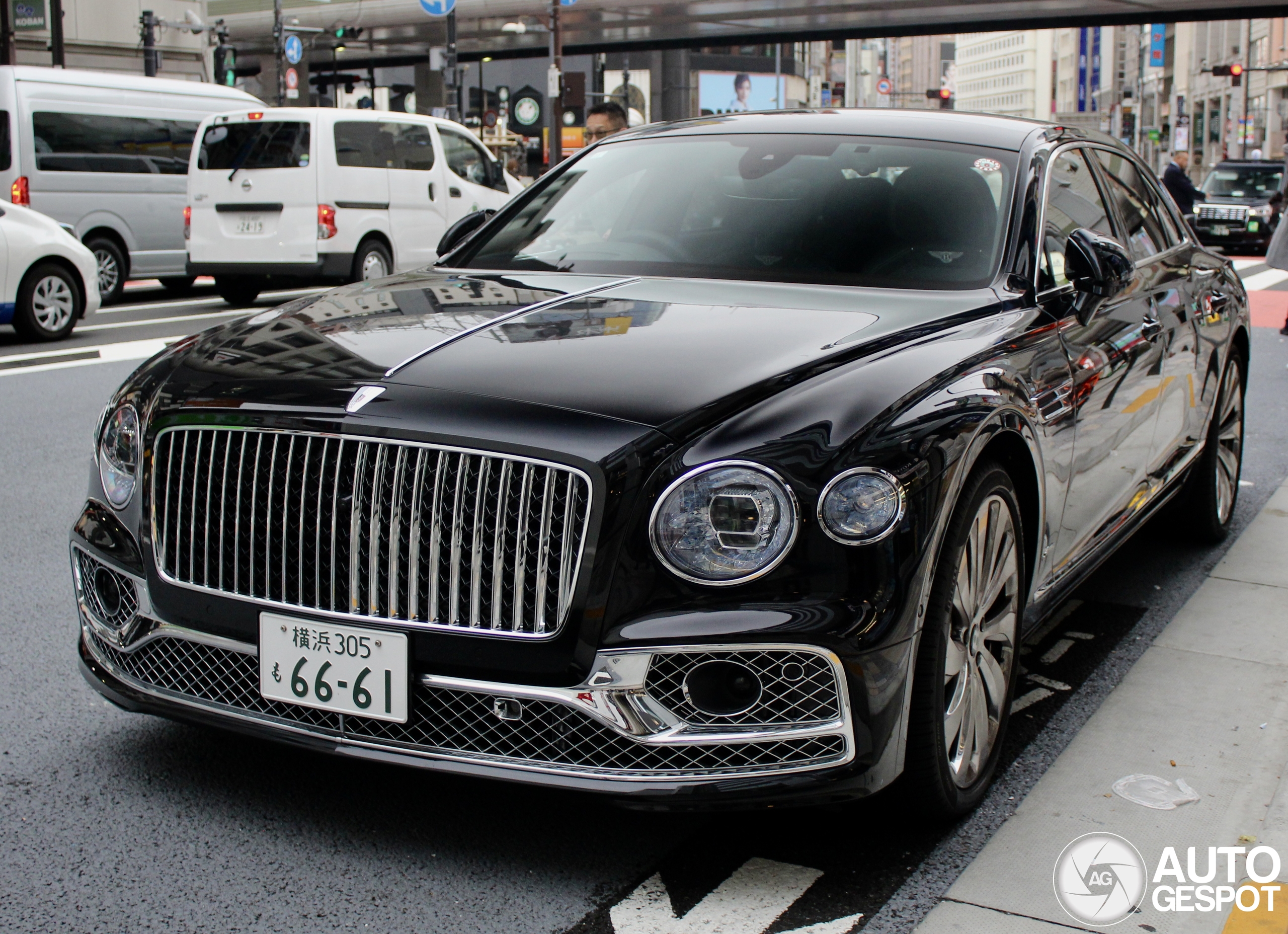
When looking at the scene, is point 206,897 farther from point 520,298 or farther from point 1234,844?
point 1234,844

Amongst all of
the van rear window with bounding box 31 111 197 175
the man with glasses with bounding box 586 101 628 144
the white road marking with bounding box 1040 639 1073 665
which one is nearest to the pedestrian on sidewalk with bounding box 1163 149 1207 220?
the van rear window with bounding box 31 111 197 175

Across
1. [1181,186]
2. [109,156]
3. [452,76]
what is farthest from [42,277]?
[452,76]

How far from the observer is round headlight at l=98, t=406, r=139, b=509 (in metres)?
2.99

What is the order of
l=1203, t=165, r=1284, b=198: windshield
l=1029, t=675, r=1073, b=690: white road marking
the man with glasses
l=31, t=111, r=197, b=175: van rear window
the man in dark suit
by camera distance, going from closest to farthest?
l=1029, t=675, r=1073, b=690: white road marking → the man with glasses → l=31, t=111, r=197, b=175: van rear window → the man in dark suit → l=1203, t=165, r=1284, b=198: windshield

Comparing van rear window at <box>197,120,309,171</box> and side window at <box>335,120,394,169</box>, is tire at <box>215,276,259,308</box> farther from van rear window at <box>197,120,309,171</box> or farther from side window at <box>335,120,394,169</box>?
side window at <box>335,120,394,169</box>

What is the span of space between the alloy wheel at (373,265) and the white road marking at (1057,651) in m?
11.4

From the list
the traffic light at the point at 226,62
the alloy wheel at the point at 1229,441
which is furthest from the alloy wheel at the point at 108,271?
the traffic light at the point at 226,62

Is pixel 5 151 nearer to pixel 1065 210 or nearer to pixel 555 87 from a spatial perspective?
pixel 1065 210

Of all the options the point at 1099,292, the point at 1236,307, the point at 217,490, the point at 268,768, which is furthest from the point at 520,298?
the point at 1236,307

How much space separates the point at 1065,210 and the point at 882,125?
22.8 inches

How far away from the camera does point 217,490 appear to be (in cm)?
281

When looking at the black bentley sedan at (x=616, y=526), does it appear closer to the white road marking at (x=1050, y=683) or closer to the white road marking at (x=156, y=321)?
the white road marking at (x=1050, y=683)

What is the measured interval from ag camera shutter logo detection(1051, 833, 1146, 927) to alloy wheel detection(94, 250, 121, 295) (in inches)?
573

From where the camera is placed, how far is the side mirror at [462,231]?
4574 millimetres
